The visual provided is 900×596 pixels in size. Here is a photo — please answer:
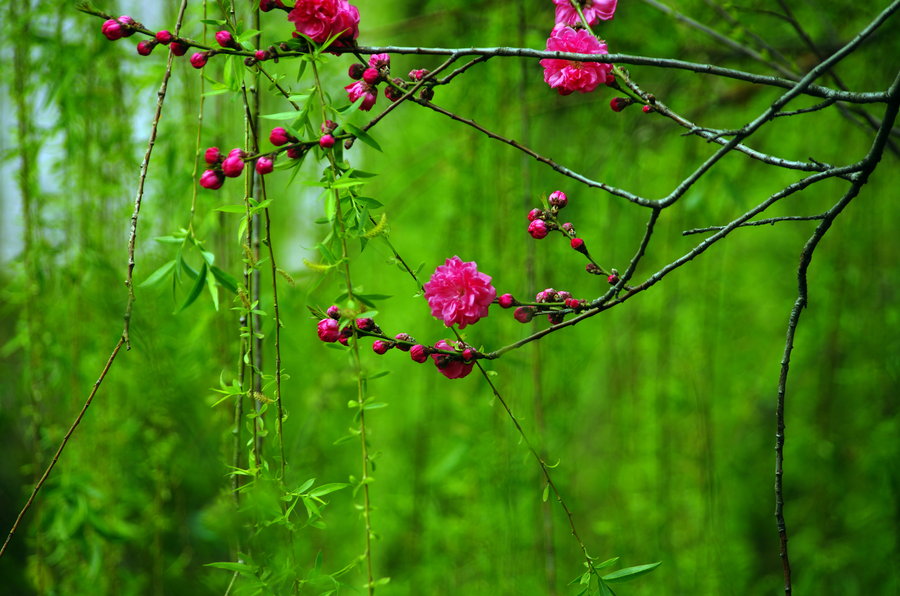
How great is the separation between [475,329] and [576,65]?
834mm

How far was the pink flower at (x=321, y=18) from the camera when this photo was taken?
628 mm

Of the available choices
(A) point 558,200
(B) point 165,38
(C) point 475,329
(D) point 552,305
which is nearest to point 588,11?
(A) point 558,200

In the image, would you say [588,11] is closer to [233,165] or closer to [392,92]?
[392,92]

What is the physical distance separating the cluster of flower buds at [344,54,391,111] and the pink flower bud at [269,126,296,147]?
93mm

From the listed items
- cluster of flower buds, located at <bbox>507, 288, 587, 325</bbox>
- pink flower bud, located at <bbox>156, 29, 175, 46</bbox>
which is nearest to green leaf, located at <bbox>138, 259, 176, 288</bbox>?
pink flower bud, located at <bbox>156, 29, 175, 46</bbox>

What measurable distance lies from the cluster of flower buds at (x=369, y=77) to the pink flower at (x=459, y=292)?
0.55 ft

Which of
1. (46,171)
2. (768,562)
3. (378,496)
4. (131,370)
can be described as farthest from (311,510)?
(768,562)

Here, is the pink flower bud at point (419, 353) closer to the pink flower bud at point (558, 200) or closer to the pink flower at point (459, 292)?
the pink flower at point (459, 292)

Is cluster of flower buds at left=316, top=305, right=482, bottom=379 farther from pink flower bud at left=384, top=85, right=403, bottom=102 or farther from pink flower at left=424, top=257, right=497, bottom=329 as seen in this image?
pink flower bud at left=384, top=85, right=403, bottom=102

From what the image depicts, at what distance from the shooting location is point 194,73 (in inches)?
50.1

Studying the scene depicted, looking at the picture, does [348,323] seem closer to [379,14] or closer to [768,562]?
[379,14]

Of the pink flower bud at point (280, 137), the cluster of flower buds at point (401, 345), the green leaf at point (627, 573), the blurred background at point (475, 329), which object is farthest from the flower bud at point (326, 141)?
the green leaf at point (627, 573)

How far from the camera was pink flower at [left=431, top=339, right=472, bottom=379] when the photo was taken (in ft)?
2.25

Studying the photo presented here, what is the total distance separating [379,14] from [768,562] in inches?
105
